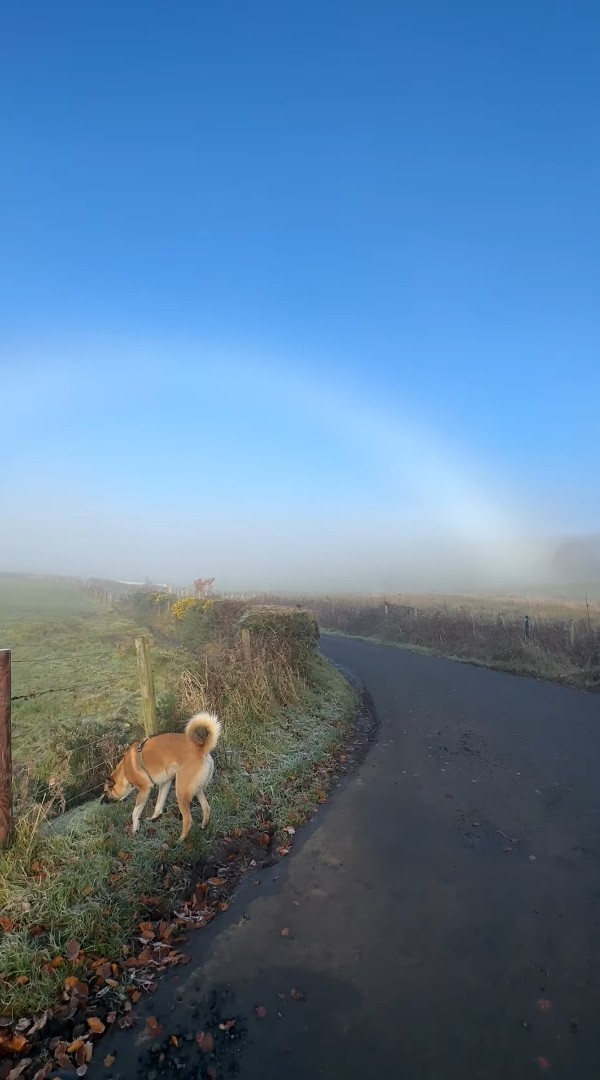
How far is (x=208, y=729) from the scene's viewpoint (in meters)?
6.17

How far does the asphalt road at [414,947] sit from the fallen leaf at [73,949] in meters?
0.72

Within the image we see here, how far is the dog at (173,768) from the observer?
6.12 metres

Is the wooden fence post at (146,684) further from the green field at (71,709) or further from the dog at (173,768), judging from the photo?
the dog at (173,768)

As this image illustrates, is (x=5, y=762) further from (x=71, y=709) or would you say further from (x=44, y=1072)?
(x=71, y=709)

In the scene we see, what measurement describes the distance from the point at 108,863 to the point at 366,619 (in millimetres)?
27113

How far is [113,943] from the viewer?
4.45 m

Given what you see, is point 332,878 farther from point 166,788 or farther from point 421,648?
point 421,648

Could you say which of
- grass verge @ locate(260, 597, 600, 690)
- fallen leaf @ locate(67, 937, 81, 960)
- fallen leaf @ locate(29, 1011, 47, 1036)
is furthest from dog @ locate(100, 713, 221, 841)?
grass verge @ locate(260, 597, 600, 690)

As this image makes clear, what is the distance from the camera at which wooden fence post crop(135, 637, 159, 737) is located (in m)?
7.77

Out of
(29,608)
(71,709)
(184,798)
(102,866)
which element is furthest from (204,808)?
(29,608)

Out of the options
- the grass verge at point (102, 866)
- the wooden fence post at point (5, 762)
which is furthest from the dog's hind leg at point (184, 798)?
the wooden fence post at point (5, 762)

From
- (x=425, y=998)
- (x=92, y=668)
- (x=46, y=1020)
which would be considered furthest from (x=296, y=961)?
(x=92, y=668)

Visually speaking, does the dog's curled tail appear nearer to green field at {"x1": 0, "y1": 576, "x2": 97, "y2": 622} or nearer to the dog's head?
the dog's head

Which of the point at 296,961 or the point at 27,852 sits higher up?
the point at 27,852
